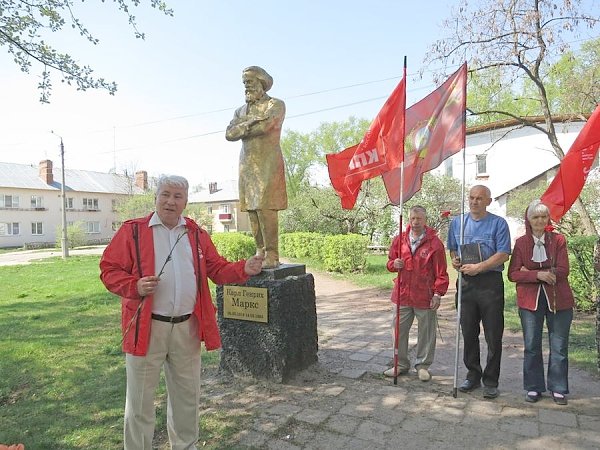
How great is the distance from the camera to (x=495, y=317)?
387 cm

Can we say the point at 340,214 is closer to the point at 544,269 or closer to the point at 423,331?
Answer: the point at 423,331

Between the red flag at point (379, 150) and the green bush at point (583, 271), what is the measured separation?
169 inches

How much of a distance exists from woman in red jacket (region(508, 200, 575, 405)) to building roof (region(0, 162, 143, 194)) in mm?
47666

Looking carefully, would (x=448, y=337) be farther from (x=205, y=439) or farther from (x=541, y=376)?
(x=205, y=439)

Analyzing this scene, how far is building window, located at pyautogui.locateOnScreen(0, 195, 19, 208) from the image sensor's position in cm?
4112

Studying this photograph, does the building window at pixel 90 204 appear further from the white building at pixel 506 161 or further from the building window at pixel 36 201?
the white building at pixel 506 161

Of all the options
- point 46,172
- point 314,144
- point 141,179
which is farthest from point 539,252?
point 141,179

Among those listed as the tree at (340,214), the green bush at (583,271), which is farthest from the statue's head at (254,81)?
the tree at (340,214)

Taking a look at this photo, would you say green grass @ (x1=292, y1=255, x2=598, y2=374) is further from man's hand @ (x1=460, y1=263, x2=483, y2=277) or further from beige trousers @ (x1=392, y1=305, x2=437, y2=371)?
man's hand @ (x1=460, y1=263, x2=483, y2=277)

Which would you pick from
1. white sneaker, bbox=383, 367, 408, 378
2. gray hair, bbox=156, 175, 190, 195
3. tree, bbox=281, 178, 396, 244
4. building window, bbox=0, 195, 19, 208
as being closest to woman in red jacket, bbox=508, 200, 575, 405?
white sneaker, bbox=383, 367, 408, 378

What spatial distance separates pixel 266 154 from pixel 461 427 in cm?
298

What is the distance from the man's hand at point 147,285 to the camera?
2.43 metres

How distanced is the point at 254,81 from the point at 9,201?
45867mm

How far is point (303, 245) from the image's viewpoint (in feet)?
58.0
